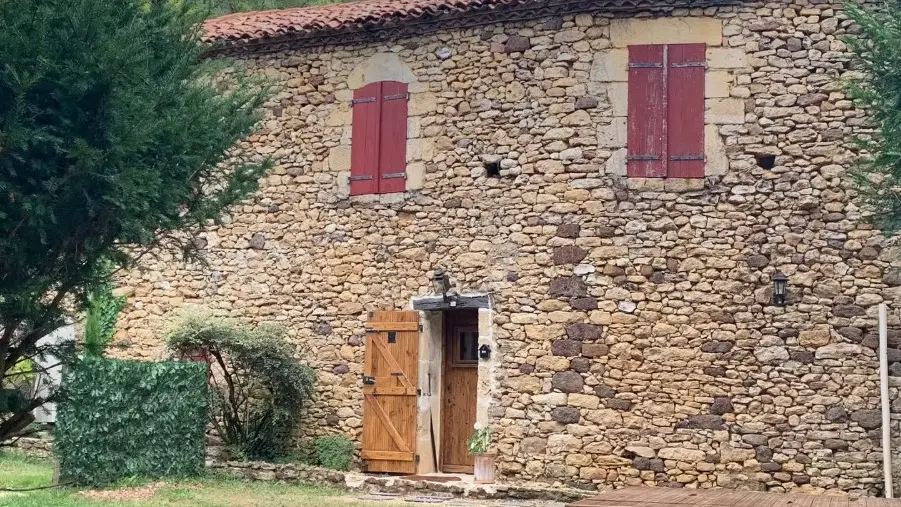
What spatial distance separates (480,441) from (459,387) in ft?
3.76

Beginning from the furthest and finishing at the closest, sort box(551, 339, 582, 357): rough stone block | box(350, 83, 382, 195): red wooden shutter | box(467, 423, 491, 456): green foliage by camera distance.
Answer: box(350, 83, 382, 195): red wooden shutter → box(467, 423, 491, 456): green foliage → box(551, 339, 582, 357): rough stone block

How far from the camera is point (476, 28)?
12836 millimetres

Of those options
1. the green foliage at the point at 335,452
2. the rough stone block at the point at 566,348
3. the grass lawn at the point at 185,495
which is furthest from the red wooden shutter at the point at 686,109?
the green foliage at the point at 335,452

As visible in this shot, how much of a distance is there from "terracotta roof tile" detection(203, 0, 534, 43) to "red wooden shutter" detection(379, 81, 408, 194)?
82 centimetres

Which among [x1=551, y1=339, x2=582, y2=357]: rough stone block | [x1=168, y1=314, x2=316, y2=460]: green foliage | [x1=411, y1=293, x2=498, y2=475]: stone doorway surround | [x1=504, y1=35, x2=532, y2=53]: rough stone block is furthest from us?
[x1=168, y1=314, x2=316, y2=460]: green foliage

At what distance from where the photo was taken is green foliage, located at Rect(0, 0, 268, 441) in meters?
6.32

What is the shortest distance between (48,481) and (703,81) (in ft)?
26.8

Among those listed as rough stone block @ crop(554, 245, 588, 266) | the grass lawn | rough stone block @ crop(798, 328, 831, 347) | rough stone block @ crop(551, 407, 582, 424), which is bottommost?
the grass lawn

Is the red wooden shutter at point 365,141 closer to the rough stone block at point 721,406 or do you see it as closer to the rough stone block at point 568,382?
the rough stone block at point 568,382

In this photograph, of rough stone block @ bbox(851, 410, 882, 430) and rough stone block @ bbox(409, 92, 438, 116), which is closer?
rough stone block @ bbox(851, 410, 882, 430)

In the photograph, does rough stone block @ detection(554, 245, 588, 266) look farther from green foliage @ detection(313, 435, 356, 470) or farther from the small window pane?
green foliage @ detection(313, 435, 356, 470)

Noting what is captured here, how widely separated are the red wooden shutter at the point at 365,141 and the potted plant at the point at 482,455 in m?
3.17

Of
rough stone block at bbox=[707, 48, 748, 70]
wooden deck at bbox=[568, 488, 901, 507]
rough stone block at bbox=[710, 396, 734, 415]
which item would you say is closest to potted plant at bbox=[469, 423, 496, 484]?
rough stone block at bbox=[710, 396, 734, 415]

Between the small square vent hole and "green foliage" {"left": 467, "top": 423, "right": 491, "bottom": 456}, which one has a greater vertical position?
the small square vent hole
